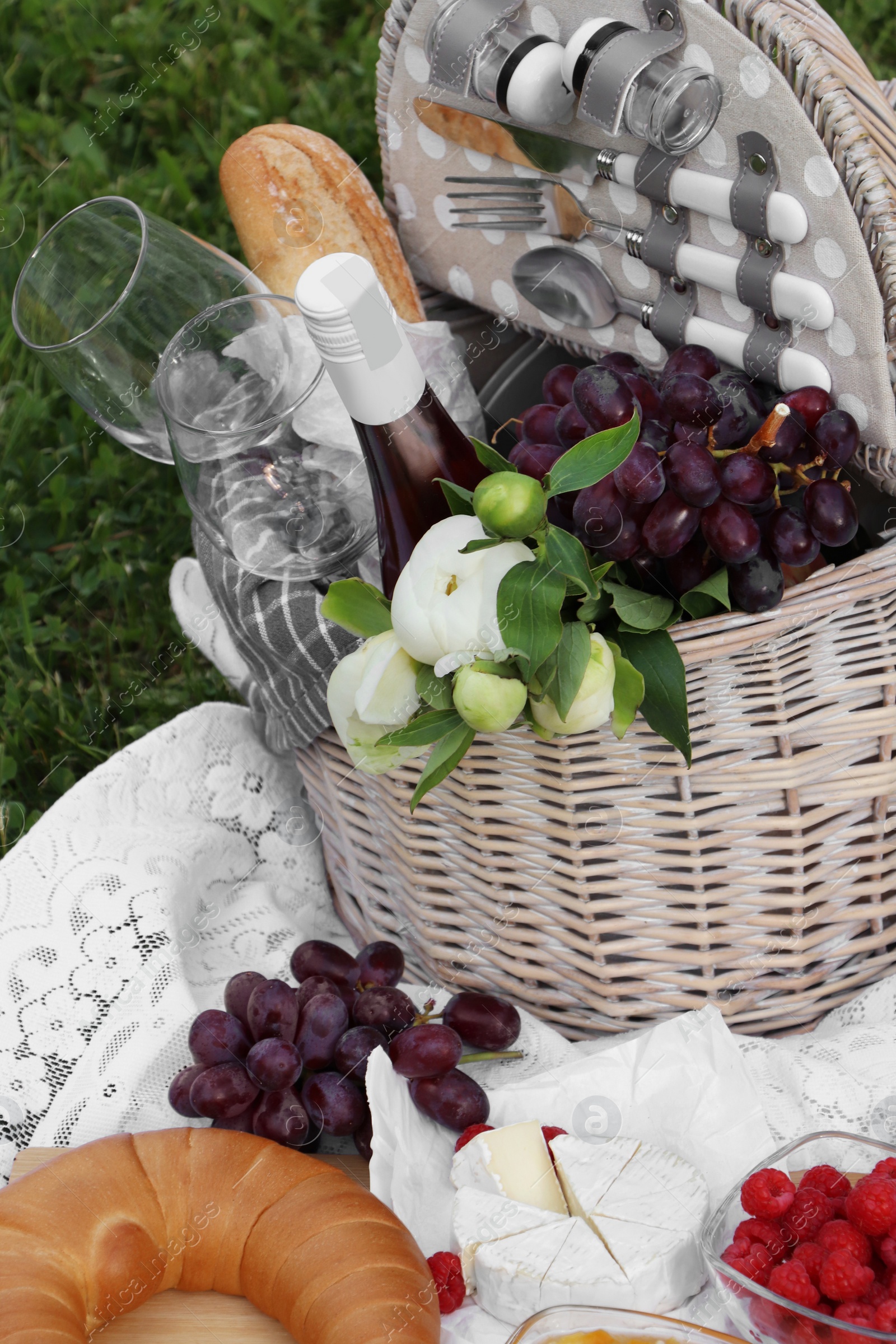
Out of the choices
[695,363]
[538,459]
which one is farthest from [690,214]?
[538,459]

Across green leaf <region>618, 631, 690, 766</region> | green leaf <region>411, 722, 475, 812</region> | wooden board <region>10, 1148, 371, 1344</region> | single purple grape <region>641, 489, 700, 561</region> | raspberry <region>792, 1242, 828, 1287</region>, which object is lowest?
raspberry <region>792, 1242, 828, 1287</region>

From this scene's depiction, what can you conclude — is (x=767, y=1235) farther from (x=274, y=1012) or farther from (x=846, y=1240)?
(x=274, y=1012)

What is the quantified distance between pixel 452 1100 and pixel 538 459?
0.36m

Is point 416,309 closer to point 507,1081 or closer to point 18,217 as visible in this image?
point 507,1081

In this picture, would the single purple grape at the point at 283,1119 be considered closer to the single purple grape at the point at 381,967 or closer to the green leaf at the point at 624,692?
the single purple grape at the point at 381,967

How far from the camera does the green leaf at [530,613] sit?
52 centimetres

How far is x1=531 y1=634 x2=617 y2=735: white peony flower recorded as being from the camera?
0.54m

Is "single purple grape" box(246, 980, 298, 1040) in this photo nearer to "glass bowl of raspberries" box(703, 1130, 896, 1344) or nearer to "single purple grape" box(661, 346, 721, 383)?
"glass bowl of raspberries" box(703, 1130, 896, 1344)

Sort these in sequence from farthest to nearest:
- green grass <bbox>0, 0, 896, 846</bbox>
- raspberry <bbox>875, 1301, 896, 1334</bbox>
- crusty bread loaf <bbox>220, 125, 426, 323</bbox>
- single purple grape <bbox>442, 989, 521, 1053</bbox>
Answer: green grass <bbox>0, 0, 896, 846</bbox>
crusty bread loaf <bbox>220, 125, 426, 323</bbox>
single purple grape <bbox>442, 989, 521, 1053</bbox>
raspberry <bbox>875, 1301, 896, 1334</bbox>

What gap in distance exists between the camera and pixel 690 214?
2.42 ft

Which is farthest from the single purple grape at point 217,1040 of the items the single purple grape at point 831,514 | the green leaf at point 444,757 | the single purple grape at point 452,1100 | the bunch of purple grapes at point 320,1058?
the single purple grape at point 831,514

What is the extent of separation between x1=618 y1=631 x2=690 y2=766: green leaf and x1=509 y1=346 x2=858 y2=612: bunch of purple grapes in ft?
0.15

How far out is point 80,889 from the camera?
81cm

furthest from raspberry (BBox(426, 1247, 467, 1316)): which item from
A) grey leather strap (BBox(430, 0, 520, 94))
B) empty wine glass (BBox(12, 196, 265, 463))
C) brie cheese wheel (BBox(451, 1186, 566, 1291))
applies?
grey leather strap (BBox(430, 0, 520, 94))
